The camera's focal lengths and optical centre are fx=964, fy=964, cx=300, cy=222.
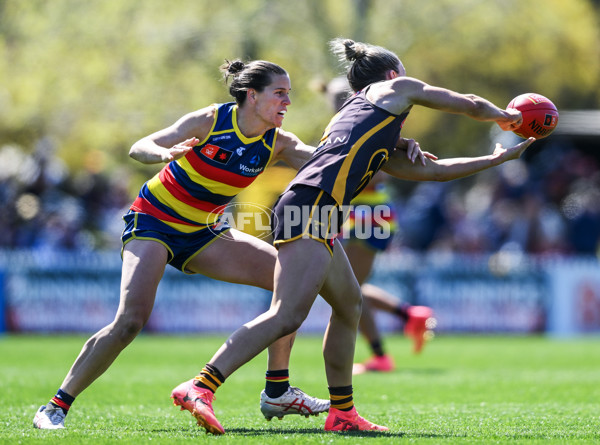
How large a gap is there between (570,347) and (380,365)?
487cm

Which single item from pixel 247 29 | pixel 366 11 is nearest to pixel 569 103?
pixel 366 11

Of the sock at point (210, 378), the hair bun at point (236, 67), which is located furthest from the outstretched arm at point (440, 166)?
the sock at point (210, 378)

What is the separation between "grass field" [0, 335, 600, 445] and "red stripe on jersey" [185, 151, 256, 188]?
58.8 inches

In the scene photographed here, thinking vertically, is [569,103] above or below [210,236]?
above

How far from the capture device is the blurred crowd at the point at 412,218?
16.7m

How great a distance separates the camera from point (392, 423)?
5969 millimetres

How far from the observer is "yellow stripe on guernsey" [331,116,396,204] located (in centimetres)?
536

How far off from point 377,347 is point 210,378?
482 centimetres

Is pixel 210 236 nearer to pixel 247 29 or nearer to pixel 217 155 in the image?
pixel 217 155

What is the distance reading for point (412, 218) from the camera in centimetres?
1730

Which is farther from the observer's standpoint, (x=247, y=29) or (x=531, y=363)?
(x=247, y=29)

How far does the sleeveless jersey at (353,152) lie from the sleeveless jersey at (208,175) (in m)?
0.59

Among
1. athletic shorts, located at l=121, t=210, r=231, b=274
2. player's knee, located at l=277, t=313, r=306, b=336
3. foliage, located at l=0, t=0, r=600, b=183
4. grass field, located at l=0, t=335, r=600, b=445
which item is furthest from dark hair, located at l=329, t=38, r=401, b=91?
foliage, located at l=0, t=0, r=600, b=183

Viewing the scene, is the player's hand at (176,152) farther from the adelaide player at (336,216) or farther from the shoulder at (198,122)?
the adelaide player at (336,216)
